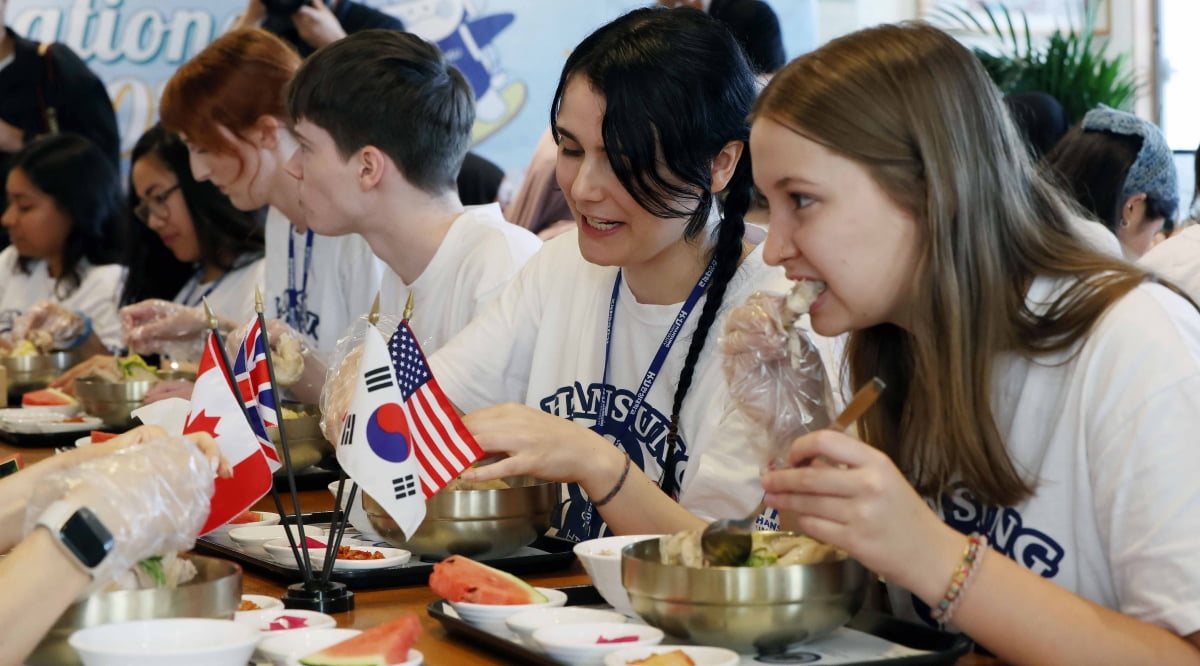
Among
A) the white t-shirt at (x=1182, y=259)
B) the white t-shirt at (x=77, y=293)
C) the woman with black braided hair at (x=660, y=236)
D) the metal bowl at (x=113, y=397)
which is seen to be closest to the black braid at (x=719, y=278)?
the woman with black braided hair at (x=660, y=236)

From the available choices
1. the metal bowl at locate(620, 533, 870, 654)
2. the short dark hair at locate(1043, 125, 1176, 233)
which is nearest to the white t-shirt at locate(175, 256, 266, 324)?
the short dark hair at locate(1043, 125, 1176, 233)

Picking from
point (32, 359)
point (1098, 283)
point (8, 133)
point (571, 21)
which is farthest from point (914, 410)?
point (8, 133)

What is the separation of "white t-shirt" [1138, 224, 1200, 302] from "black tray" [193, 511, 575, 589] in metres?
1.60

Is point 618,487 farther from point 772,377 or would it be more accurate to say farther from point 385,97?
point 385,97

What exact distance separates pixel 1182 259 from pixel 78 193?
4.30 meters

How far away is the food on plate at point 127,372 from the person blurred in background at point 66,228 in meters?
2.07

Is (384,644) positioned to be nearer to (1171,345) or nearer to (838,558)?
(838,558)

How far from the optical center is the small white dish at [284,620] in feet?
4.55

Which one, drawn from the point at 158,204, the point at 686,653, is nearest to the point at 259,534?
the point at 686,653

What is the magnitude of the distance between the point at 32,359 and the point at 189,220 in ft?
2.45

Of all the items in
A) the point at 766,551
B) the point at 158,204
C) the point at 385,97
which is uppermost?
the point at 385,97

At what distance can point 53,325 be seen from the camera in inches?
182

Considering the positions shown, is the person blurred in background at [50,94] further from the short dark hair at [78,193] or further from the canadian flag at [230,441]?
the canadian flag at [230,441]

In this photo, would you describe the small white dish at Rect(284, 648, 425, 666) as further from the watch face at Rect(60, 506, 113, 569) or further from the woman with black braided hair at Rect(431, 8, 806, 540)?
the woman with black braided hair at Rect(431, 8, 806, 540)
